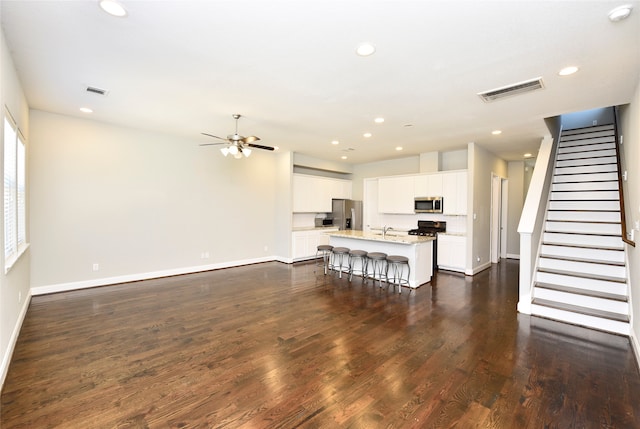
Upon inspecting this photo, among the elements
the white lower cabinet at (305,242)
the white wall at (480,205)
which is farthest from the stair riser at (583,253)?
the white lower cabinet at (305,242)

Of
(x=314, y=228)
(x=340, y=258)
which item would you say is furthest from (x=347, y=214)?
(x=340, y=258)

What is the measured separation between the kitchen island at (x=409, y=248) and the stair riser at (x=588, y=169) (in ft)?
10.8

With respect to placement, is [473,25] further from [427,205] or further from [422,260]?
[427,205]

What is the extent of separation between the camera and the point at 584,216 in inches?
205

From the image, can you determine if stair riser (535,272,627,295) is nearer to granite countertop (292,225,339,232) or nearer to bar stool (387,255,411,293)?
bar stool (387,255,411,293)

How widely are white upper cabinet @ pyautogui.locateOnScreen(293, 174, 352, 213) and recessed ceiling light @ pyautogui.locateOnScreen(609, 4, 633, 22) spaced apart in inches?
248

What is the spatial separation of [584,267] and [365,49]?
459 cm

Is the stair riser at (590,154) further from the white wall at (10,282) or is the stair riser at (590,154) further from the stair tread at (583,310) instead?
the white wall at (10,282)

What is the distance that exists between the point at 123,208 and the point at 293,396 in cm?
498

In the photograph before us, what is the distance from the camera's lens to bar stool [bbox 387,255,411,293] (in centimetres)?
519

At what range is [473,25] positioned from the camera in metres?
2.35

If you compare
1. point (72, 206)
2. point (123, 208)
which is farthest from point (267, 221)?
point (72, 206)

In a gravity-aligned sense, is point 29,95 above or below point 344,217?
above

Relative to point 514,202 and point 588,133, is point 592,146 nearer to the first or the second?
point 588,133
